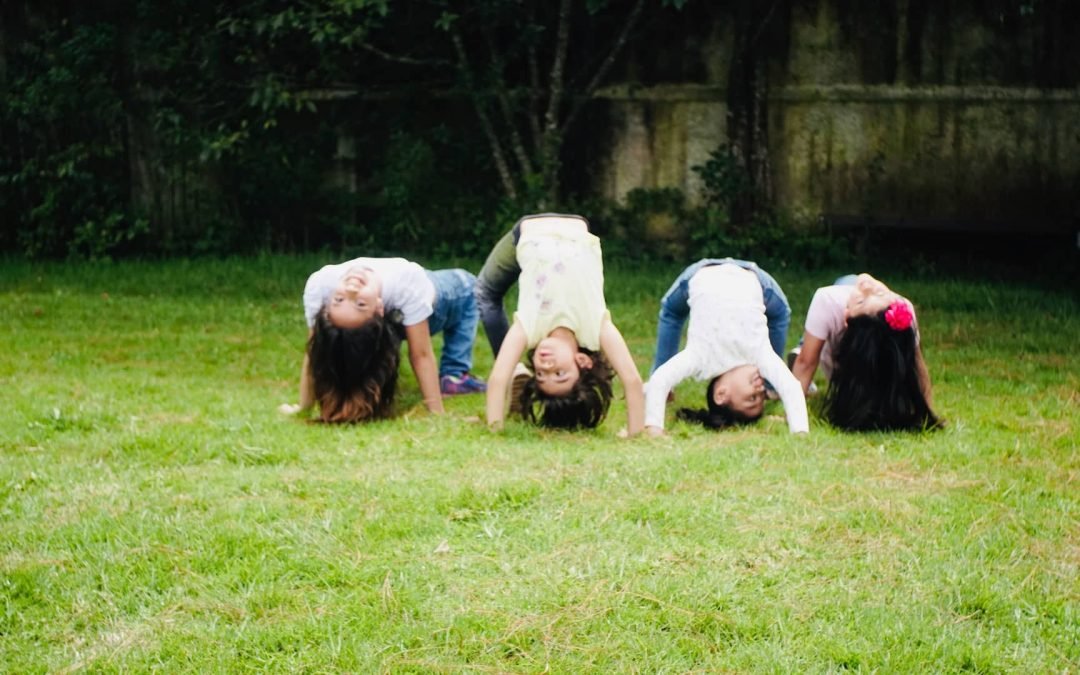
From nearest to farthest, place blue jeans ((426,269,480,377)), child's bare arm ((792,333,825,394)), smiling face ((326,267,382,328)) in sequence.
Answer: smiling face ((326,267,382,328)) → child's bare arm ((792,333,825,394)) → blue jeans ((426,269,480,377))

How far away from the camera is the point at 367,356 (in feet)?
20.5

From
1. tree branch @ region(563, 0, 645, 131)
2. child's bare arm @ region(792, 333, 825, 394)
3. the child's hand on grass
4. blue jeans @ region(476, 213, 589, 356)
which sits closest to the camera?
the child's hand on grass

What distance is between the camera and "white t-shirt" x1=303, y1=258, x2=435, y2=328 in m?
6.53

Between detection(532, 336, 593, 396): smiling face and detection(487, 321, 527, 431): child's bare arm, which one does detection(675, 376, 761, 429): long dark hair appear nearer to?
detection(532, 336, 593, 396): smiling face

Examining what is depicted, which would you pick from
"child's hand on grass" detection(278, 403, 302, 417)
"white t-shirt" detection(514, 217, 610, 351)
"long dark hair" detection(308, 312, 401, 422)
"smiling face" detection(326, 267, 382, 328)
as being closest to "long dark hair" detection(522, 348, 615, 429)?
"white t-shirt" detection(514, 217, 610, 351)

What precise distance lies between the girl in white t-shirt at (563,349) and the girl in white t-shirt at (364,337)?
0.52m

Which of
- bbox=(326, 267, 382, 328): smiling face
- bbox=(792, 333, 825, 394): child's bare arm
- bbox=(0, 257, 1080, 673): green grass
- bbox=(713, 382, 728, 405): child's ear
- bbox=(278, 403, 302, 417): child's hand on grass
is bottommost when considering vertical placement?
bbox=(0, 257, 1080, 673): green grass

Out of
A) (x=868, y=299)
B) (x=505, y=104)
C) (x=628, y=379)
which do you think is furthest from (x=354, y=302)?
(x=505, y=104)

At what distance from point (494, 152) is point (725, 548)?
794cm

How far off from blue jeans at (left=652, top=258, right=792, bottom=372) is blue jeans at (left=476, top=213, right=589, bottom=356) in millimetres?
830

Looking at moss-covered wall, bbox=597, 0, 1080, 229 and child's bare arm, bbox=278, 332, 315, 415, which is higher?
moss-covered wall, bbox=597, 0, 1080, 229

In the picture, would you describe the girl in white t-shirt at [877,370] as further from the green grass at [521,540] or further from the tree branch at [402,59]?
the tree branch at [402,59]

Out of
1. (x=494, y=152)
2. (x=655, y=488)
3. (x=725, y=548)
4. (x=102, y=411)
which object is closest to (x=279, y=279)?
(x=494, y=152)

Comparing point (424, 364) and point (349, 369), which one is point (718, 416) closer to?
point (424, 364)
